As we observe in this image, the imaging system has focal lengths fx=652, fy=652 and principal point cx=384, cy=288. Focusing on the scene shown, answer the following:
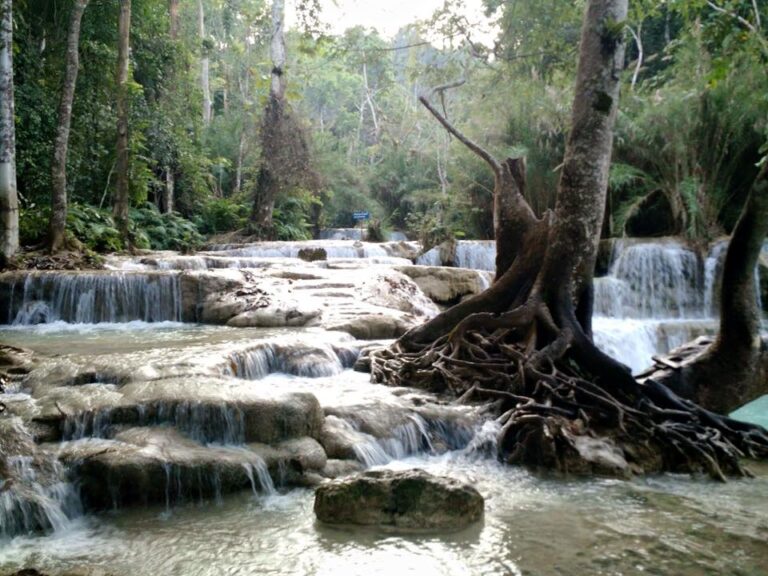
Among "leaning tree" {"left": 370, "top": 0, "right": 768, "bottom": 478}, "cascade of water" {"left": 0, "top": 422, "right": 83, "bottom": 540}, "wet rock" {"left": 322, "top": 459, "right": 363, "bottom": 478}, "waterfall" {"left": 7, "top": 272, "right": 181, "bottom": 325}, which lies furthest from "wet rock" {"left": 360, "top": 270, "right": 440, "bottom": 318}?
"cascade of water" {"left": 0, "top": 422, "right": 83, "bottom": 540}

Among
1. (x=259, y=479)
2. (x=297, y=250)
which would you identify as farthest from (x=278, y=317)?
(x=297, y=250)

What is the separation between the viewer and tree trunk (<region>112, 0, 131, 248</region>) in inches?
617

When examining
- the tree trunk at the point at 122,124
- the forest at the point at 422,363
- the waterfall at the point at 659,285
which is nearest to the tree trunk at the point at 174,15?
the forest at the point at 422,363

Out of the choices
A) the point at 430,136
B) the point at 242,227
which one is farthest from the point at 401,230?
the point at 242,227

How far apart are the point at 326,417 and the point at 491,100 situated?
15753 mm

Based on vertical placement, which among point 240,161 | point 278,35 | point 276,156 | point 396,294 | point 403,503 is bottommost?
point 403,503

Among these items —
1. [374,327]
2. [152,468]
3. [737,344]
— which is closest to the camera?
[152,468]

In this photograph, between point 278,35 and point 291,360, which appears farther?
point 278,35

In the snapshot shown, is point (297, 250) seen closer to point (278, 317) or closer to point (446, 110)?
point (446, 110)

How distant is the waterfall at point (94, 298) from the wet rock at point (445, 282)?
4681 millimetres

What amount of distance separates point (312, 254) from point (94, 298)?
720cm

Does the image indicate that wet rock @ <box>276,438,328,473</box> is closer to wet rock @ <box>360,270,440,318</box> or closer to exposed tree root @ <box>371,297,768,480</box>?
exposed tree root @ <box>371,297,768,480</box>

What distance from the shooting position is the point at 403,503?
410 cm

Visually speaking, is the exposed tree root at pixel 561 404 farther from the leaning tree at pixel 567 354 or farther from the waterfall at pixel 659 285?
the waterfall at pixel 659 285
